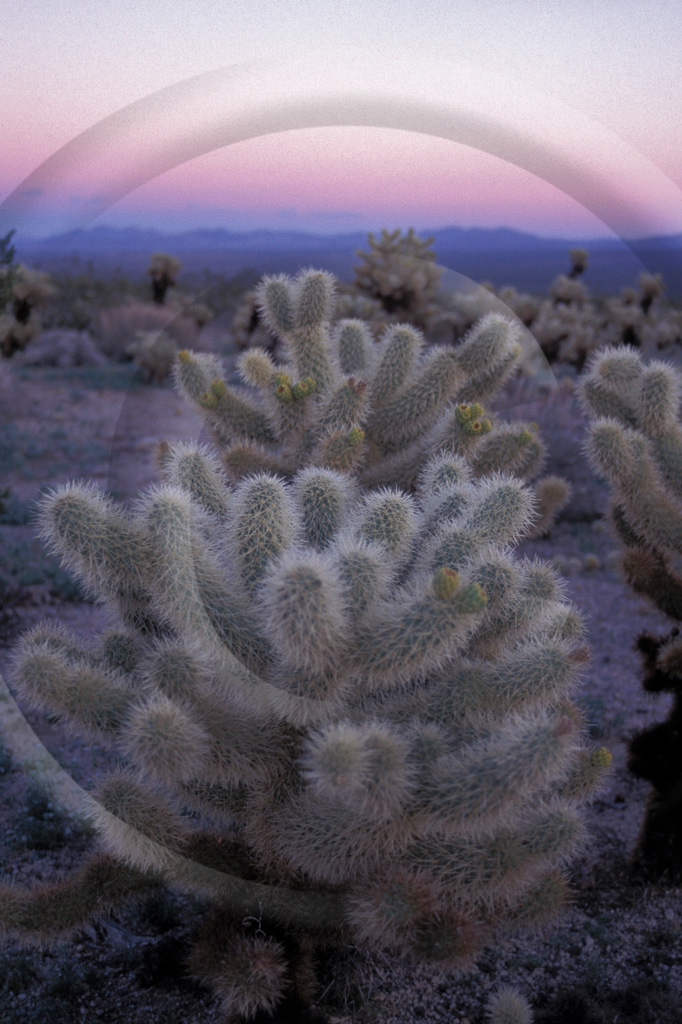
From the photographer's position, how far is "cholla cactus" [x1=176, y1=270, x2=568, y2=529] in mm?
2971

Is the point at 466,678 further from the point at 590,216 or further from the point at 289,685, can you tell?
the point at 590,216

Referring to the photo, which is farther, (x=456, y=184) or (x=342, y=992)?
(x=456, y=184)

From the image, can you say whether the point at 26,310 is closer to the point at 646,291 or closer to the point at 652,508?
the point at 646,291

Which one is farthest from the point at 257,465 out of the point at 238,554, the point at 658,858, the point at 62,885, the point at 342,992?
the point at 658,858

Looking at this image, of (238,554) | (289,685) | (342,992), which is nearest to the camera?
(289,685)

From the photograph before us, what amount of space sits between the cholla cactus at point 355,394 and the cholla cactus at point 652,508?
1.10 ft

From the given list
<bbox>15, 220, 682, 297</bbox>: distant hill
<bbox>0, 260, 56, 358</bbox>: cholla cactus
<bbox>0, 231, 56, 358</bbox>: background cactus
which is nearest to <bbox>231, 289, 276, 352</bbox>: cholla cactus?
<bbox>15, 220, 682, 297</bbox>: distant hill

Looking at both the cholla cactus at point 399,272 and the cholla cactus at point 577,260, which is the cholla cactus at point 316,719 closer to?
the cholla cactus at point 399,272

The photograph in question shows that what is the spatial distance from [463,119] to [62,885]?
2.81 m

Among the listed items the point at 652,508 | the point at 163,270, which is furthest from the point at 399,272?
the point at 652,508

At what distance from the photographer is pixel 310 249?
3.68 meters

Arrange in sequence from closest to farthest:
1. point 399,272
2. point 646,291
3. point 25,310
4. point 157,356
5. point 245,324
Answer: point 399,272, point 245,324, point 157,356, point 646,291, point 25,310

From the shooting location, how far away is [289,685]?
181 centimetres

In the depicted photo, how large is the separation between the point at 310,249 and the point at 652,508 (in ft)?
6.32
